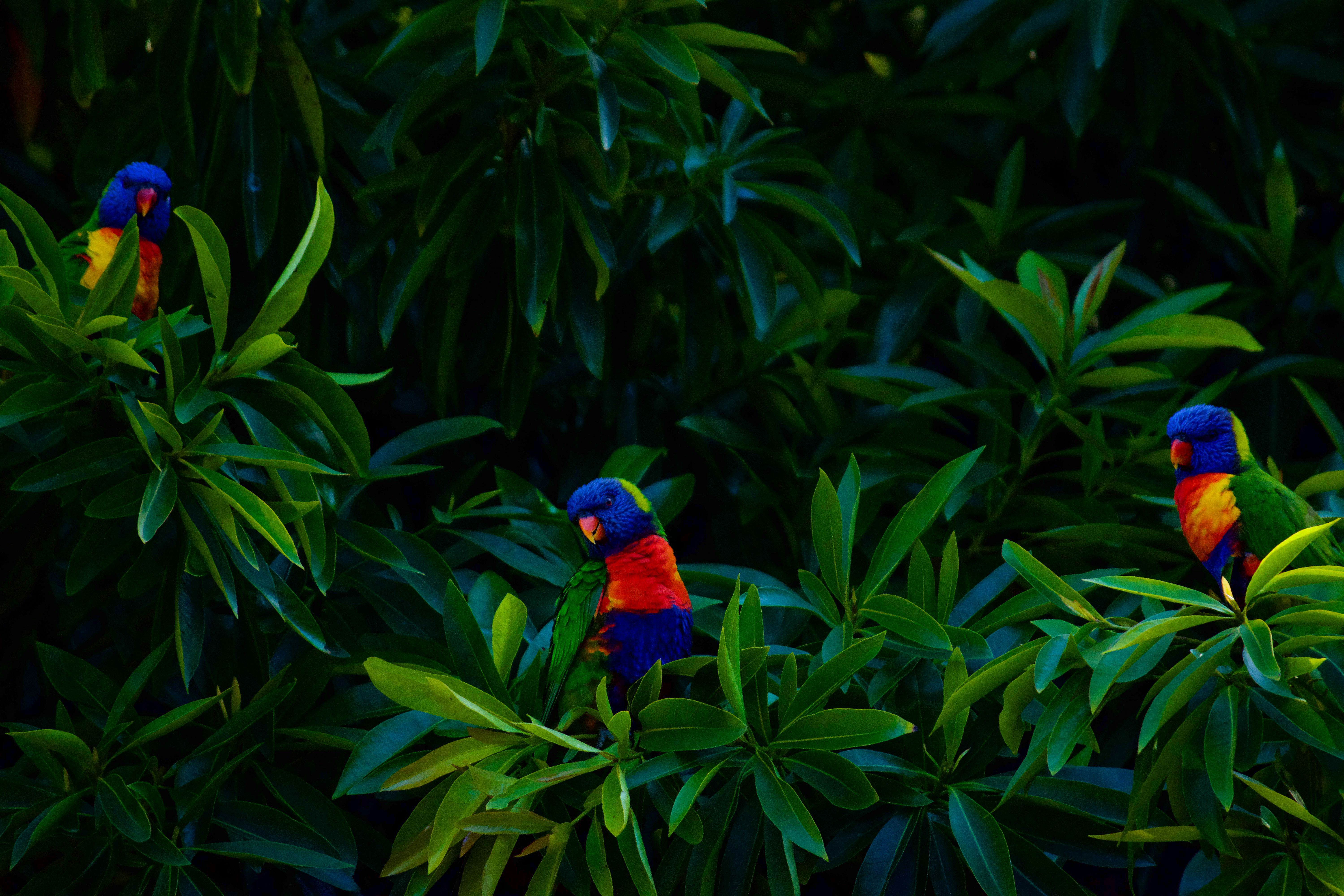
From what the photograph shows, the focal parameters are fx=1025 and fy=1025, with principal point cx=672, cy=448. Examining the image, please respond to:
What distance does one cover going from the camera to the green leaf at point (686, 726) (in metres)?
1.23

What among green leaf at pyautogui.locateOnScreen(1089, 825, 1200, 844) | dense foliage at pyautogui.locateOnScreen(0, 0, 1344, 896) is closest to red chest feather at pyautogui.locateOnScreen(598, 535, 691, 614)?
dense foliage at pyautogui.locateOnScreen(0, 0, 1344, 896)

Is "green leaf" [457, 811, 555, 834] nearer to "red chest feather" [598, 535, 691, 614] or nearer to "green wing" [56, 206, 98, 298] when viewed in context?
"red chest feather" [598, 535, 691, 614]

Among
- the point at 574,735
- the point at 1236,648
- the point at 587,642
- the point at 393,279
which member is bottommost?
the point at 574,735

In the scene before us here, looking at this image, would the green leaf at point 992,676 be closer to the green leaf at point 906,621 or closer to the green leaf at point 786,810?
the green leaf at point 906,621

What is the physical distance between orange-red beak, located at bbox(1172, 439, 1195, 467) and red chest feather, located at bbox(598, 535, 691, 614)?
0.89m

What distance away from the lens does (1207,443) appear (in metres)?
1.77

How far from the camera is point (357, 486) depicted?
1.78 meters

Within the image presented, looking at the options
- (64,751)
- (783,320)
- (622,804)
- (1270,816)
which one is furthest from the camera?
(783,320)

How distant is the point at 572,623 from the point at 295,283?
25.1 inches

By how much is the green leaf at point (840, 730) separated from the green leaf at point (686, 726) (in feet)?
0.06

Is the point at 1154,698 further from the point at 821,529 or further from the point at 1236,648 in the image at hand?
the point at 821,529

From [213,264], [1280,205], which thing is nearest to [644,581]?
[213,264]

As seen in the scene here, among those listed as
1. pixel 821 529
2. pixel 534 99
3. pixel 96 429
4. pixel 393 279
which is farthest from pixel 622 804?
pixel 534 99

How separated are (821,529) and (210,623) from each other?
1.07 metres
